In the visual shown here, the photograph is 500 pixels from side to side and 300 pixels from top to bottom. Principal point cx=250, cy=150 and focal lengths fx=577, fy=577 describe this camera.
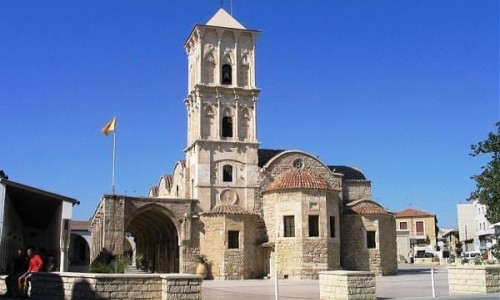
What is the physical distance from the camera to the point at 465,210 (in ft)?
261

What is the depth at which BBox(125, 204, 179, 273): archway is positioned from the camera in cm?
3545

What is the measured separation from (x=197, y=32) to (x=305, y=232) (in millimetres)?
14966

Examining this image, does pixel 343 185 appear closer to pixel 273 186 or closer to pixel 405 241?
pixel 273 186

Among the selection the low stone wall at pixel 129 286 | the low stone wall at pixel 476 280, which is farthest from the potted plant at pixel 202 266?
the low stone wall at pixel 129 286

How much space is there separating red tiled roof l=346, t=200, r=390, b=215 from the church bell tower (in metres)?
6.34

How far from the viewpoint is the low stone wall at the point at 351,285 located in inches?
671

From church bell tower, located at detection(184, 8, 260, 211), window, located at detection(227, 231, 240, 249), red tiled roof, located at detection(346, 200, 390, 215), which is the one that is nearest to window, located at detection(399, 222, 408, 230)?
red tiled roof, located at detection(346, 200, 390, 215)

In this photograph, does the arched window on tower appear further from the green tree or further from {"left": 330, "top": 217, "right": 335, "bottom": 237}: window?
the green tree

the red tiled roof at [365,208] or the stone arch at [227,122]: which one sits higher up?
the stone arch at [227,122]

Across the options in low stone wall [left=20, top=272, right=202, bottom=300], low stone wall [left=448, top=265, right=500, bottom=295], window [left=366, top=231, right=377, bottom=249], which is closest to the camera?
low stone wall [left=20, top=272, right=202, bottom=300]

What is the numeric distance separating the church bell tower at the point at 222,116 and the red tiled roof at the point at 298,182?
2.37 m

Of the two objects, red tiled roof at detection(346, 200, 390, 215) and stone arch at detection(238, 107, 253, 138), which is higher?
stone arch at detection(238, 107, 253, 138)

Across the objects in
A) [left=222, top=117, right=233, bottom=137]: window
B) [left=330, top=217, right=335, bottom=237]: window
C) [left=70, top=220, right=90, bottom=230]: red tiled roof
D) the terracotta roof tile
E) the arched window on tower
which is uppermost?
the arched window on tower

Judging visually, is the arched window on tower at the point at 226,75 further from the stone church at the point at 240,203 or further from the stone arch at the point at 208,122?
the stone arch at the point at 208,122
